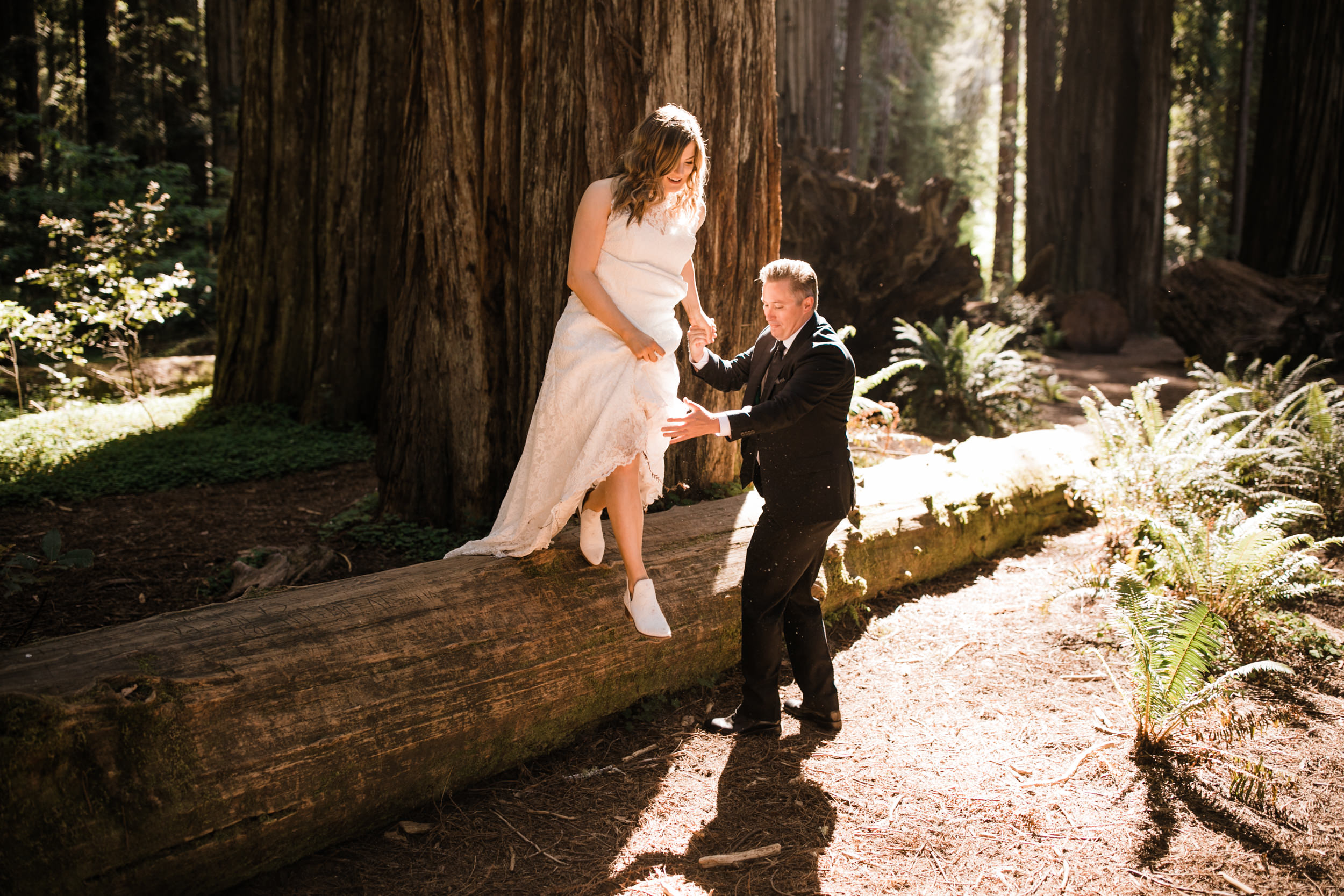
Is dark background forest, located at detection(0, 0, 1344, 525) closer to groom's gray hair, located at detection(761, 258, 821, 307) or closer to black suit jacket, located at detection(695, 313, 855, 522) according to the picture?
groom's gray hair, located at detection(761, 258, 821, 307)

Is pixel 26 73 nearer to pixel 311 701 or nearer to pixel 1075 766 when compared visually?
pixel 311 701

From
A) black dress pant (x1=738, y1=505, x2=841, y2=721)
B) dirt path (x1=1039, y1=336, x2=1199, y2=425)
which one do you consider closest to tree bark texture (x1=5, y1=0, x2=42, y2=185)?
black dress pant (x1=738, y1=505, x2=841, y2=721)

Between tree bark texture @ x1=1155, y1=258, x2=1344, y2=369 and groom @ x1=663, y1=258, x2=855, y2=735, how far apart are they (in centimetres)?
953

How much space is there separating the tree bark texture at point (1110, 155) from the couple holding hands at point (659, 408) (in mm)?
16734

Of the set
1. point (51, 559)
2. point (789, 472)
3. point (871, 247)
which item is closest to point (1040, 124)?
point (871, 247)

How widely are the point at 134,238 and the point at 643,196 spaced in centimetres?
1156

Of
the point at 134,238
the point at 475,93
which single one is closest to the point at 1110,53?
the point at 475,93

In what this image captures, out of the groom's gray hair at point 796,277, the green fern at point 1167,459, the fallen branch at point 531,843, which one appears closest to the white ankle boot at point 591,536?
the fallen branch at point 531,843

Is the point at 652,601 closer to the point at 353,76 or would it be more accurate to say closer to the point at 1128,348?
the point at 353,76

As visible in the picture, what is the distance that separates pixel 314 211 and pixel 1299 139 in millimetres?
13496

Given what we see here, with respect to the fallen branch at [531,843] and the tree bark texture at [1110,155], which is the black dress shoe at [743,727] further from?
the tree bark texture at [1110,155]

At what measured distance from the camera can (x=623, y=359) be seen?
3479 mm

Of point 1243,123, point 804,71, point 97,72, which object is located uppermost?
point 97,72

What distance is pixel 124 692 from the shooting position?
249 centimetres
